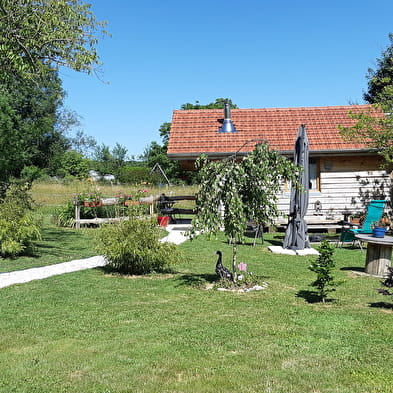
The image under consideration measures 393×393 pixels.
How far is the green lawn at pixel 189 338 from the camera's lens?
380 centimetres

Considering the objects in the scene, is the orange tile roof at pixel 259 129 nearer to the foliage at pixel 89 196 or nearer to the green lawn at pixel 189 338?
the foliage at pixel 89 196

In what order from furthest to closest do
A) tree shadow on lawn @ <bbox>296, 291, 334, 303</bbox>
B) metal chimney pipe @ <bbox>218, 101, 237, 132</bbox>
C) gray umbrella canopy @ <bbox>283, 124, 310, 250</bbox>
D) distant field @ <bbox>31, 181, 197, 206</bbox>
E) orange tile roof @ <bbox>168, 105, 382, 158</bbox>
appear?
distant field @ <bbox>31, 181, 197, 206</bbox>
metal chimney pipe @ <bbox>218, 101, 237, 132</bbox>
orange tile roof @ <bbox>168, 105, 382, 158</bbox>
gray umbrella canopy @ <bbox>283, 124, 310, 250</bbox>
tree shadow on lawn @ <bbox>296, 291, 334, 303</bbox>

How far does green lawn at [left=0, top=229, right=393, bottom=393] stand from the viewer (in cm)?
380

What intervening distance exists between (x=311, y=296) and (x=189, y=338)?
2.59 metres

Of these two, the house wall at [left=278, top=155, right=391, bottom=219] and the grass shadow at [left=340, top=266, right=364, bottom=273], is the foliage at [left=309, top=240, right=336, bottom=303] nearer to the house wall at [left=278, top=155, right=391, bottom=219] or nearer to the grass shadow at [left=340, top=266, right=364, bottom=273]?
the grass shadow at [left=340, top=266, right=364, bottom=273]

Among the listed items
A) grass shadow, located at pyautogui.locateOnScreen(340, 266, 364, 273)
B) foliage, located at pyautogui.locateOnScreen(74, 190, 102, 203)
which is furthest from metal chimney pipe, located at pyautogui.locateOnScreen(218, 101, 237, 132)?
grass shadow, located at pyautogui.locateOnScreen(340, 266, 364, 273)

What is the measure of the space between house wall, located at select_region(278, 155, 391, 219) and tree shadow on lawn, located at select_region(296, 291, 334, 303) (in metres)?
9.25

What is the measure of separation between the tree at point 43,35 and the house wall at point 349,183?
26.7ft

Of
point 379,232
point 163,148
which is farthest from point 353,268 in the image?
point 163,148

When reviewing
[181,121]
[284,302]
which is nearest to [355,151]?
[181,121]

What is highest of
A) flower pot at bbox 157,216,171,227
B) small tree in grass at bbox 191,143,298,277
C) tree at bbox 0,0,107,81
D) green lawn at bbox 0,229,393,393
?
tree at bbox 0,0,107,81

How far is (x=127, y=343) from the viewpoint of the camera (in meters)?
4.72

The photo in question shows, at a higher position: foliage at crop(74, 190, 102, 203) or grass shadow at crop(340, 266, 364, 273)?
foliage at crop(74, 190, 102, 203)

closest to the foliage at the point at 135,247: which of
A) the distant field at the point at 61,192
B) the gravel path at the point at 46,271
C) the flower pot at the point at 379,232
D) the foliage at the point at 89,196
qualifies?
the gravel path at the point at 46,271
